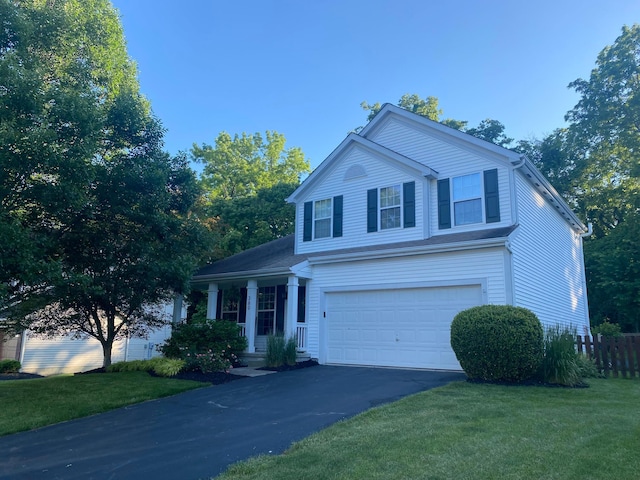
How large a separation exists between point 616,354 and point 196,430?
33.1 feet

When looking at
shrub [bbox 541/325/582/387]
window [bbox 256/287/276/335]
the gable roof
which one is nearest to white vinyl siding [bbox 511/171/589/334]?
shrub [bbox 541/325/582/387]

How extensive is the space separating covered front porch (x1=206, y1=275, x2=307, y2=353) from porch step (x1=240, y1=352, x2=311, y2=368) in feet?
0.74

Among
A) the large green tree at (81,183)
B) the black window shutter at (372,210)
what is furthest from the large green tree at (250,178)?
the large green tree at (81,183)

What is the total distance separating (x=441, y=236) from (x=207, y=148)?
27.0m

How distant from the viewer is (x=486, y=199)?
12.9m

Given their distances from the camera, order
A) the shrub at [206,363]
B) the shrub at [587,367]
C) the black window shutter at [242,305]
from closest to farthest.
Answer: the shrub at [587,367] < the shrub at [206,363] < the black window shutter at [242,305]

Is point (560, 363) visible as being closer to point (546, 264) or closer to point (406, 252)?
point (406, 252)

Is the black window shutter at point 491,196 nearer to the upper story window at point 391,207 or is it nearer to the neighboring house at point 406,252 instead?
the neighboring house at point 406,252

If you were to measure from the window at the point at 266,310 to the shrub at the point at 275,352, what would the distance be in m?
3.74

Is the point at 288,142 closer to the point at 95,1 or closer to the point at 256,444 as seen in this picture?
the point at 95,1

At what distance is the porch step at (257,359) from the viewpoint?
1378cm

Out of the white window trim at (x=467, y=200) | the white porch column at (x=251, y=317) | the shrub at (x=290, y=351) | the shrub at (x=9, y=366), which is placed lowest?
the shrub at (x=9, y=366)

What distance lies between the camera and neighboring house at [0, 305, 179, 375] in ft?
61.3

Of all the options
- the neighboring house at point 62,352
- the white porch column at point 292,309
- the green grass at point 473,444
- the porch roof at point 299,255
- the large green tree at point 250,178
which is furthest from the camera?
the large green tree at point 250,178
